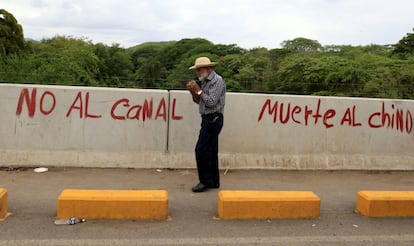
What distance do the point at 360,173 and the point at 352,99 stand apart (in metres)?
1.16

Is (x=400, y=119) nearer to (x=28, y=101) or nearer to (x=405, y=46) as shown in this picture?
(x=28, y=101)

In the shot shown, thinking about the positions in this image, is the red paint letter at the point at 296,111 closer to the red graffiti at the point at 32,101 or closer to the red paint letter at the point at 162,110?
the red paint letter at the point at 162,110

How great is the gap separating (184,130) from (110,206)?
7.76 ft

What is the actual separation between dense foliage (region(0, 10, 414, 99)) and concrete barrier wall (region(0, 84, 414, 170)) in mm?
5873

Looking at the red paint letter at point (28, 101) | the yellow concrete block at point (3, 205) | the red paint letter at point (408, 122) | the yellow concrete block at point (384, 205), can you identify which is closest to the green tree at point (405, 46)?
the red paint letter at point (408, 122)

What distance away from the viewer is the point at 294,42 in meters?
83.1

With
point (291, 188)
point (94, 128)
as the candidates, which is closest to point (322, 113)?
point (291, 188)

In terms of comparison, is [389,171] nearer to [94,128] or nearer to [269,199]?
[269,199]

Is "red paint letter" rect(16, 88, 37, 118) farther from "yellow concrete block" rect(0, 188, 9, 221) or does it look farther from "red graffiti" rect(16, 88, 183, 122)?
"yellow concrete block" rect(0, 188, 9, 221)

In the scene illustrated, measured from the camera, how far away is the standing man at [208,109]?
18.4 ft

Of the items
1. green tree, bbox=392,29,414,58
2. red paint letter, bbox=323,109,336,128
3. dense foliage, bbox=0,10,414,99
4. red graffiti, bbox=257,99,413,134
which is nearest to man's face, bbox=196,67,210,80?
red graffiti, bbox=257,99,413,134

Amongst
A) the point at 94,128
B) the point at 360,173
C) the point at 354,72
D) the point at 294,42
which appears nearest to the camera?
the point at 94,128

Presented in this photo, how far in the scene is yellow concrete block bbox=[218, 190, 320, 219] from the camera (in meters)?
Result: 4.93

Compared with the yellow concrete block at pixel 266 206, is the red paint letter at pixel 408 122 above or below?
above
